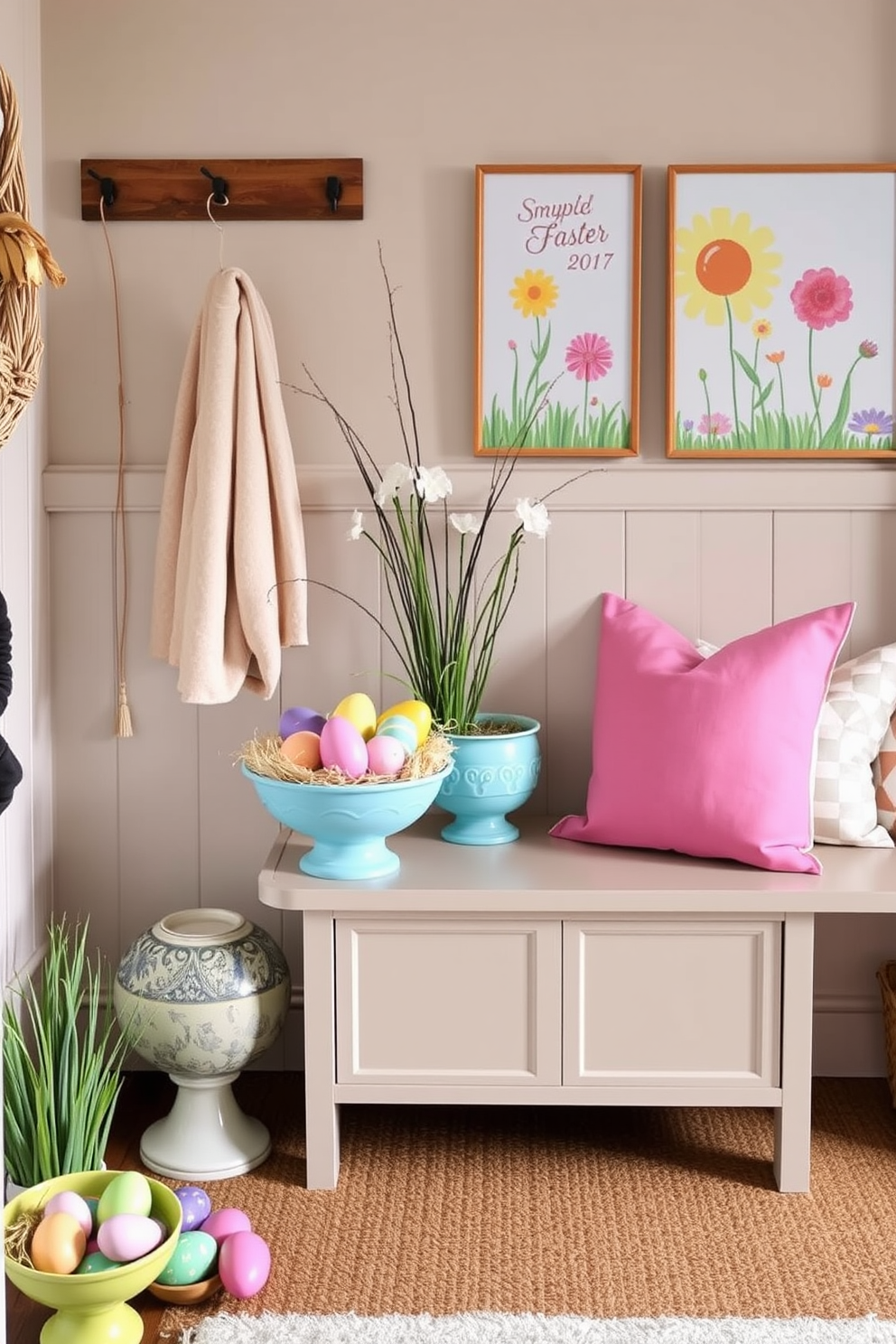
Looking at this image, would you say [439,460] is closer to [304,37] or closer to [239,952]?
[304,37]

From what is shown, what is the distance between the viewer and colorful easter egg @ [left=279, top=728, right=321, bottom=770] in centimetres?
208

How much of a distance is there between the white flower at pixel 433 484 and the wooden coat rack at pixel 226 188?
562mm

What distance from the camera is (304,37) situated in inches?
96.1

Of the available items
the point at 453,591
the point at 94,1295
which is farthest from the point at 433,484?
the point at 94,1295

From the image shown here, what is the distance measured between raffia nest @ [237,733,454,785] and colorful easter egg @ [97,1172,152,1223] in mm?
618

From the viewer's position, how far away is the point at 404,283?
248cm

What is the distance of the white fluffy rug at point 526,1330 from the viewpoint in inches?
67.8

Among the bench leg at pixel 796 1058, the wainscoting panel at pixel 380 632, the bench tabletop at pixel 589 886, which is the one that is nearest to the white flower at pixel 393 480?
the wainscoting panel at pixel 380 632

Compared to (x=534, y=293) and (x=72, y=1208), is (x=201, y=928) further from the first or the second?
(x=534, y=293)

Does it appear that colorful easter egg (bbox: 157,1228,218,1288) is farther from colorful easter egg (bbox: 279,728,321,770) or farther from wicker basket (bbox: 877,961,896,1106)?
wicker basket (bbox: 877,961,896,1106)

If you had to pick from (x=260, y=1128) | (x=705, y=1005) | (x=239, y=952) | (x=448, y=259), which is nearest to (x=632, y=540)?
(x=448, y=259)

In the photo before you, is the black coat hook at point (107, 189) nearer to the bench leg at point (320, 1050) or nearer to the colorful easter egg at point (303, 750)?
the colorful easter egg at point (303, 750)

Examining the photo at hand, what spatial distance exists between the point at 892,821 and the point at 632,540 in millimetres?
714

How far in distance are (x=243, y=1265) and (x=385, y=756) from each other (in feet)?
2.50
